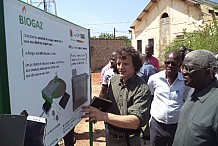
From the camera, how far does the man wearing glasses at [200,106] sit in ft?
5.91

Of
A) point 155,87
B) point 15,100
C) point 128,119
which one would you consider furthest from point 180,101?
point 15,100

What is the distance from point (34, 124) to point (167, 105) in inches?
93.5

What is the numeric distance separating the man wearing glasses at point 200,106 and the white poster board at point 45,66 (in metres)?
0.90

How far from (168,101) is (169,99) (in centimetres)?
3

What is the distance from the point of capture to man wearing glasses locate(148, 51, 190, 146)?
308 cm

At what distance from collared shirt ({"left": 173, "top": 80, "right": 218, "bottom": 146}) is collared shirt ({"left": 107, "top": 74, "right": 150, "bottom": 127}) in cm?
32

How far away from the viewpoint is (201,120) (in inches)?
72.3

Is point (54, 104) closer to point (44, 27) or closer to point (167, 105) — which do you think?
point (44, 27)

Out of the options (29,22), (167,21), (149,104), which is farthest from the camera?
(167,21)

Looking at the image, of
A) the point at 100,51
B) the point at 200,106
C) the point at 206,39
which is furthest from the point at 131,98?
the point at 100,51

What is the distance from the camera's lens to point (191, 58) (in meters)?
2.07

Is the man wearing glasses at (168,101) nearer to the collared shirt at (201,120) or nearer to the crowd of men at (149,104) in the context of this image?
the crowd of men at (149,104)

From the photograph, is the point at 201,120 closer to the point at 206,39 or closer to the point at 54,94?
the point at 54,94

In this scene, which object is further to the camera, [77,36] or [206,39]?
[206,39]
